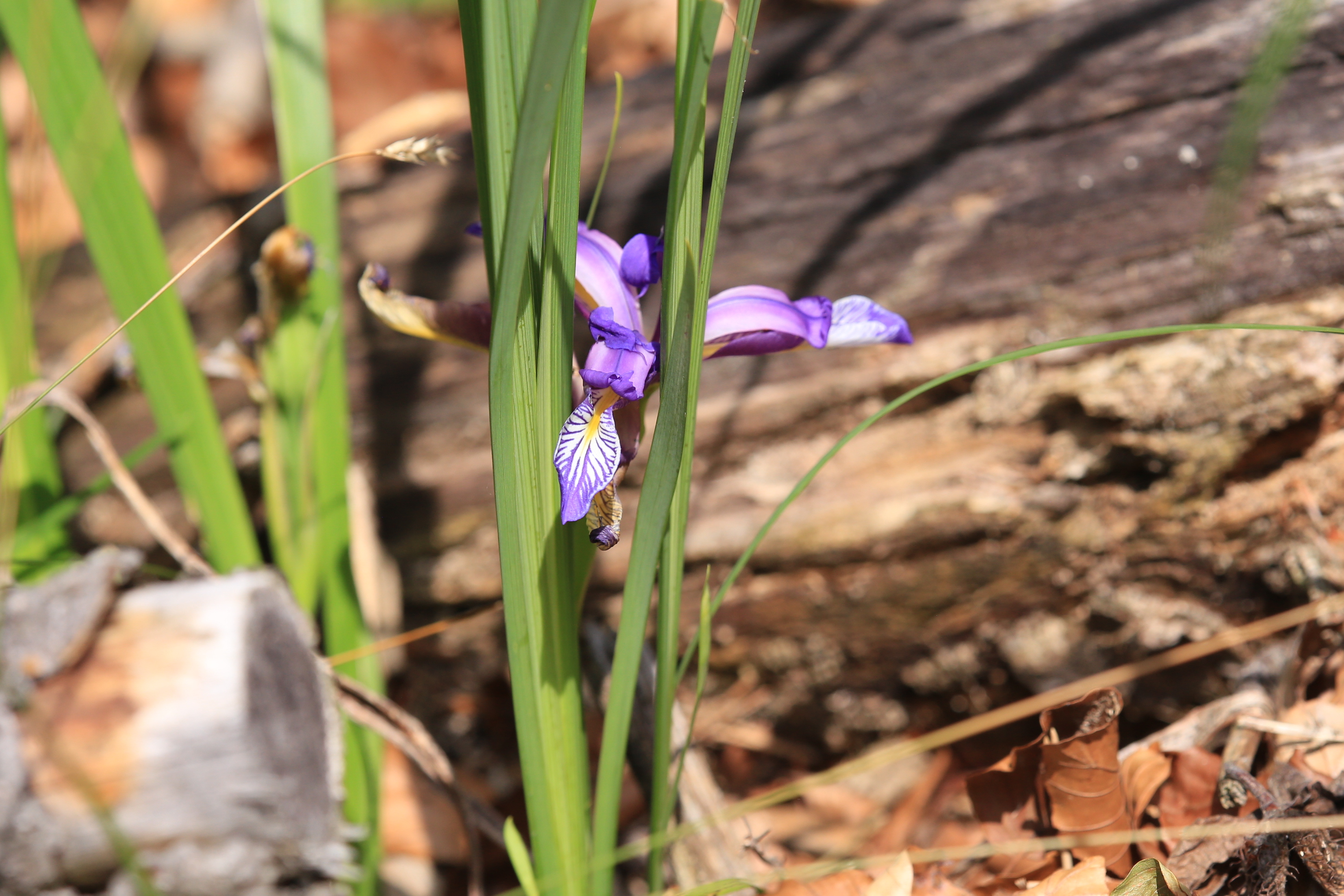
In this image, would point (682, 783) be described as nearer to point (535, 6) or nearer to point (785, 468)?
point (785, 468)

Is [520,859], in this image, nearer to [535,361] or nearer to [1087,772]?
[535,361]

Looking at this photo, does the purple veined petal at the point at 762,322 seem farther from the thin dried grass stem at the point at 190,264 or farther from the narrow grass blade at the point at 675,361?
the thin dried grass stem at the point at 190,264

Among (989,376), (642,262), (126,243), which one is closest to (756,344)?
(642,262)

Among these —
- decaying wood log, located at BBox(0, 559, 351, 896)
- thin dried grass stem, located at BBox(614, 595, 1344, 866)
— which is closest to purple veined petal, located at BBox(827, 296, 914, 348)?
thin dried grass stem, located at BBox(614, 595, 1344, 866)

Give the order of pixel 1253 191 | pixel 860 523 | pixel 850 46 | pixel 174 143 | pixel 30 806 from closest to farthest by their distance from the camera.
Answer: pixel 30 806, pixel 1253 191, pixel 860 523, pixel 850 46, pixel 174 143

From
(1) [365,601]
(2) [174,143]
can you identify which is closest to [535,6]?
(1) [365,601]

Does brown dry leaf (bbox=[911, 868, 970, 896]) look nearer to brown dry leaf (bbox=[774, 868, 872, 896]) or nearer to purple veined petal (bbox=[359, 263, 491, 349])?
brown dry leaf (bbox=[774, 868, 872, 896])

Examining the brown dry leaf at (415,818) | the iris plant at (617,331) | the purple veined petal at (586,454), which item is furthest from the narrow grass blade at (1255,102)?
the brown dry leaf at (415,818)
